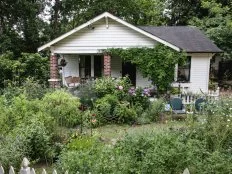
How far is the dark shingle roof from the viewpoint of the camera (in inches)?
669

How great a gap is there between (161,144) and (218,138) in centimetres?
187

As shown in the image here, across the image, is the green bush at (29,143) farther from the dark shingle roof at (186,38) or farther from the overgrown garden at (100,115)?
the dark shingle roof at (186,38)

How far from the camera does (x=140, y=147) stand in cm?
480

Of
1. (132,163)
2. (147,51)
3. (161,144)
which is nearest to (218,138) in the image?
(161,144)

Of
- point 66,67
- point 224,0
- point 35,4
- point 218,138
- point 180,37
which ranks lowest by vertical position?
point 218,138

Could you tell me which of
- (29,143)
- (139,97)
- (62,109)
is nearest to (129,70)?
(139,97)

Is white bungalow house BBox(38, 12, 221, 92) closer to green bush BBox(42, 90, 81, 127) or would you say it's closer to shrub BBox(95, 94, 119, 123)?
shrub BBox(95, 94, 119, 123)

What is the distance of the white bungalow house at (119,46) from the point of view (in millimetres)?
15336

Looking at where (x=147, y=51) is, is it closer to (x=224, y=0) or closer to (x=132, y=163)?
(x=132, y=163)

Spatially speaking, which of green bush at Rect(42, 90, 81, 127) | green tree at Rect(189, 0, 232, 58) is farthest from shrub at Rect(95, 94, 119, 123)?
green tree at Rect(189, 0, 232, 58)

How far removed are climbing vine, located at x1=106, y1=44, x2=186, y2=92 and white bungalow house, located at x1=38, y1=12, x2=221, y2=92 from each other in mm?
371

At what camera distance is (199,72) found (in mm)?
17328

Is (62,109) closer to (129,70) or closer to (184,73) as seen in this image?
(129,70)

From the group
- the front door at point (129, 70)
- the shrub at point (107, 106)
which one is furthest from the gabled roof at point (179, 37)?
the shrub at point (107, 106)
